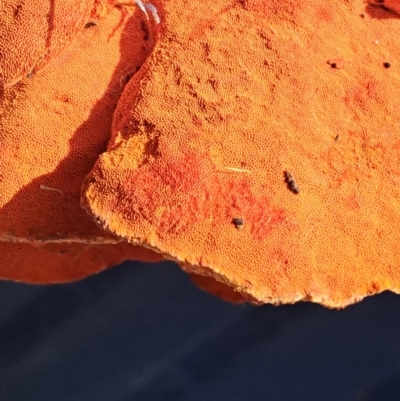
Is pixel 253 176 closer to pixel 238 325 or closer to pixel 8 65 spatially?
pixel 8 65

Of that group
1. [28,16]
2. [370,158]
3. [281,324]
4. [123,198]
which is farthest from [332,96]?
[281,324]

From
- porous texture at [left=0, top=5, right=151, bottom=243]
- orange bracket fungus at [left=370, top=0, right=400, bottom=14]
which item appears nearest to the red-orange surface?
porous texture at [left=0, top=5, right=151, bottom=243]

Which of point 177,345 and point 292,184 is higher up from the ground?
point 292,184

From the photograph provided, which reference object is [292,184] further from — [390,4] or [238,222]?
[390,4]

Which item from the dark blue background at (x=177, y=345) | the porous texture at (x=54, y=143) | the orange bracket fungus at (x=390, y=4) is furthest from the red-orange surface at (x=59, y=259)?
the orange bracket fungus at (x=390, y=4)

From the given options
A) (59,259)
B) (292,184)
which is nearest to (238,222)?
(292,184)
